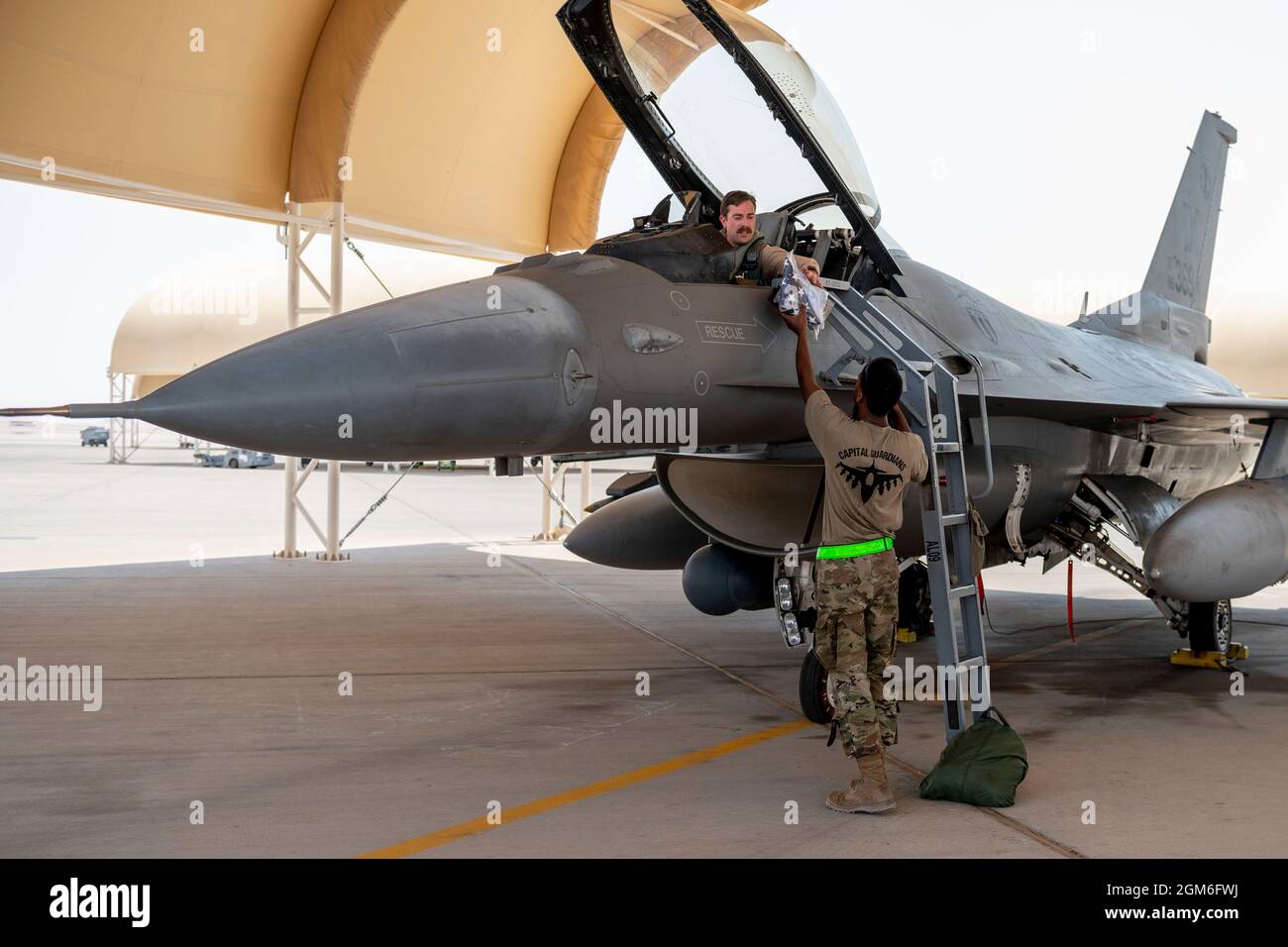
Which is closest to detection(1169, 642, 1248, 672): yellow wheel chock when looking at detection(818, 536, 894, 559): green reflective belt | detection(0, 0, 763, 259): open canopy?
detection(818, 536, 894, 559): green reflective belt

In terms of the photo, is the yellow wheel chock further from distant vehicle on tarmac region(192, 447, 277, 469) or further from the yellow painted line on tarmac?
distant vehicle on tarmac region(192, 447, 277, 469)

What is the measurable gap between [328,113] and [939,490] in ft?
30.1

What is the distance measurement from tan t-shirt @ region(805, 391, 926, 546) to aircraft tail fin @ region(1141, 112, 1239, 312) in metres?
7.68

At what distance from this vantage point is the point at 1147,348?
10445 mm

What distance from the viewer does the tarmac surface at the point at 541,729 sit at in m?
4.22

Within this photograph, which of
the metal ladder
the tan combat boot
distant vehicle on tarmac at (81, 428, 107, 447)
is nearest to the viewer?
the tan combat boot

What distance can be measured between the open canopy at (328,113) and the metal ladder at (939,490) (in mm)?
7785

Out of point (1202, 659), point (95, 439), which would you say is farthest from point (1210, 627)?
point (95, 439)

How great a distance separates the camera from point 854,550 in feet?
15.4

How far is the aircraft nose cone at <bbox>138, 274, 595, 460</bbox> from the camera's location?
4.11 m

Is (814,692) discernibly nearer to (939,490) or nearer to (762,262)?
(939,490)

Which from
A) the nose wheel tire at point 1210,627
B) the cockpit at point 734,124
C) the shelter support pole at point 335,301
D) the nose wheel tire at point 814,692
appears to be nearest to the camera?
the nose wheel tire at point 814,692

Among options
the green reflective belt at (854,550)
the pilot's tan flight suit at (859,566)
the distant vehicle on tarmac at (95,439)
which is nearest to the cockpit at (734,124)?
the pilot's tan flight suit at (859,566)

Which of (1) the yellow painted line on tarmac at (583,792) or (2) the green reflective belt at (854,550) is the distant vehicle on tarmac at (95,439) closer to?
(1) the yellow painted line on tarmac at (583,792)
